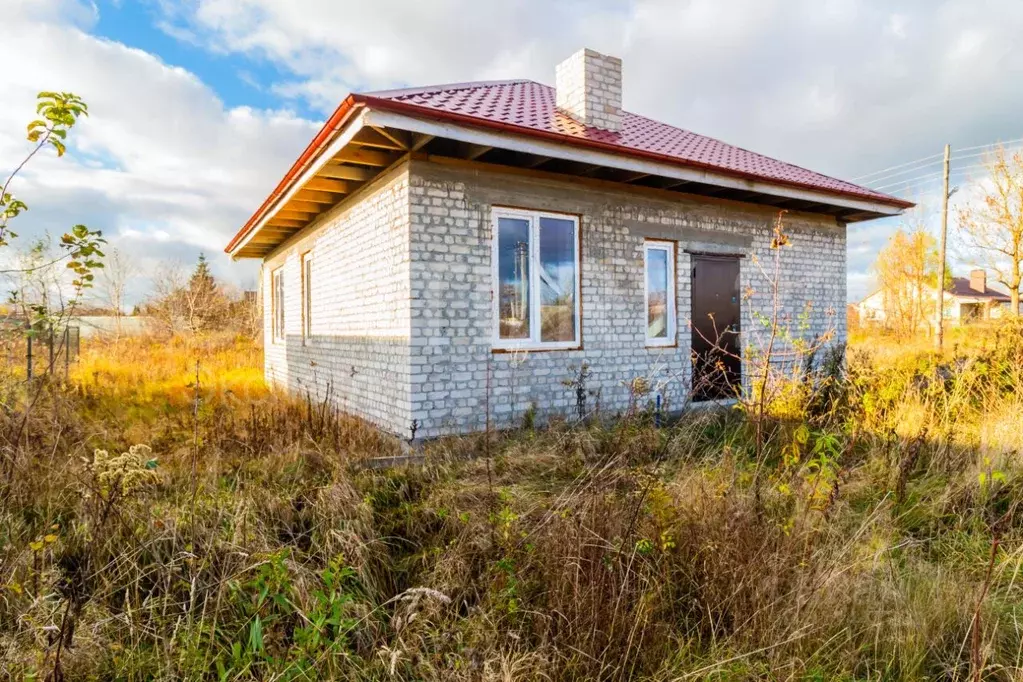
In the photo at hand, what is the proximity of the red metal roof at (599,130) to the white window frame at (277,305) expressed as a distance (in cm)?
679

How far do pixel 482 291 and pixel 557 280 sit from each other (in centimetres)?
109

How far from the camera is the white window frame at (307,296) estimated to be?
33.9 feet

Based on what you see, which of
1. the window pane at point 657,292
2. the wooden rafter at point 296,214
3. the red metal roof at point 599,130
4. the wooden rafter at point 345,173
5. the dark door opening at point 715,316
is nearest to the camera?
the red metal roof at point 599,130

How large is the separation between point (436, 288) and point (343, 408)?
300 centimetres

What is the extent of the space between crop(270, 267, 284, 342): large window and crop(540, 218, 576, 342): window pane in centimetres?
753

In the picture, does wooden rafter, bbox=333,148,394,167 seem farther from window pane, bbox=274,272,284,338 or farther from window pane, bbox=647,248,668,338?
window pane, bbox=274,272,284,338

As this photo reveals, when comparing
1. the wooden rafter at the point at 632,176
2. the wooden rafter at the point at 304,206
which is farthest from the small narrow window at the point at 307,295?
the wooden rafter at the point at 632,176

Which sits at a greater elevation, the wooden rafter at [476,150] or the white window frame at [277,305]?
the wooden rafter at [476,150]

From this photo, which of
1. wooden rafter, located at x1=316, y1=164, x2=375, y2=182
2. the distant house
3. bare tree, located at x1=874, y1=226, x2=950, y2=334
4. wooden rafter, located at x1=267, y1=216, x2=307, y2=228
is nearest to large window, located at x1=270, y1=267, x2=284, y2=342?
wooden rafter, located at x1=267, y1=216, x2=307, y2=228

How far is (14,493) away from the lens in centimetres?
359

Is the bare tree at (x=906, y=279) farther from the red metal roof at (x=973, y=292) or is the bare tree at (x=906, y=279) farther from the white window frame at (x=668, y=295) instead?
the red metal roof at (x=973, y=292)

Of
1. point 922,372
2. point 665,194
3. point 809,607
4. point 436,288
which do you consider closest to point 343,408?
point 436,288

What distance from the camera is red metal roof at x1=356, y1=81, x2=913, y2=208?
5898 millimetres

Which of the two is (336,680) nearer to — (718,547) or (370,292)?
(718,547)
